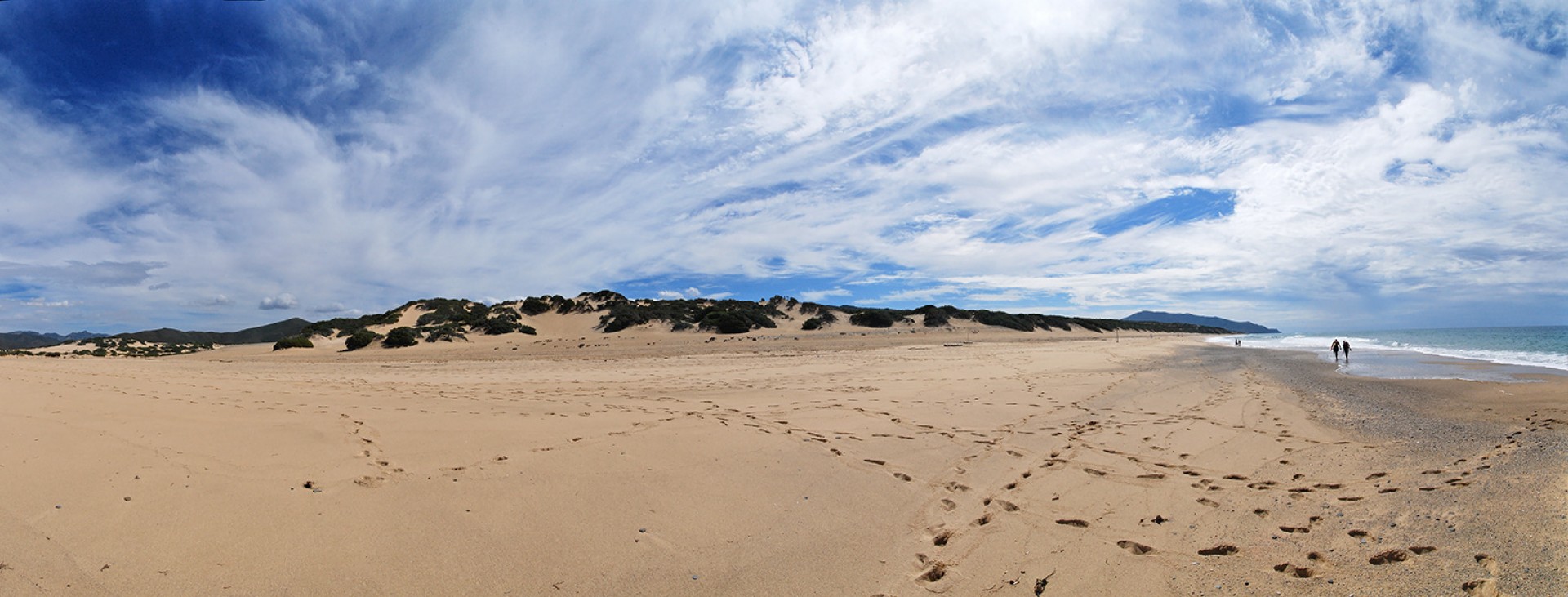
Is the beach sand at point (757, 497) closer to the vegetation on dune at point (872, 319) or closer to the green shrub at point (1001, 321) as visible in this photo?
the vegetation on dune at point (872, 319)

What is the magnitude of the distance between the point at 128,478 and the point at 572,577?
3654mm

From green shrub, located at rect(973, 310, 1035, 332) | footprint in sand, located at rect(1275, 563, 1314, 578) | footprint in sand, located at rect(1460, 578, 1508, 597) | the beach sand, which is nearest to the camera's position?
footprint in sand, located at rect(1460, 578, 1508, 597)

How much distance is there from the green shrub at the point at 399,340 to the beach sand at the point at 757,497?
60.1 feet

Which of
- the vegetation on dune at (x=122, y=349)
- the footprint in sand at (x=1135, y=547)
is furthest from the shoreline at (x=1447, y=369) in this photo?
the vegetation on dune at (x=122, y=349)

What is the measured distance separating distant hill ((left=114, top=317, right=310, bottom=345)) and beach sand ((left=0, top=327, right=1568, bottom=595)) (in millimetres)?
38392

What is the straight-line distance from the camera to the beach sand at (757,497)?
3.25 m

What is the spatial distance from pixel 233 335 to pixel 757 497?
58.7 metres

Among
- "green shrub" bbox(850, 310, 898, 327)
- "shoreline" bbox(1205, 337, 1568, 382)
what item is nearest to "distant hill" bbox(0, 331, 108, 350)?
"green shrub" bbox(850, 310, 898, 327)

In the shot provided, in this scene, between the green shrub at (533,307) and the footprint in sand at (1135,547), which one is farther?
the green shrub at (533,307)

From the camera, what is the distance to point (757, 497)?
183 inches

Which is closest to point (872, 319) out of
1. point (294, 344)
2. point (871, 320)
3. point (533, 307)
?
point (871, 320)

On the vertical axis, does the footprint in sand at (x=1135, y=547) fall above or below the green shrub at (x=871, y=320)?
below

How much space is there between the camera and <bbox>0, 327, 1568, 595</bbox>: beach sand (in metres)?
3.25

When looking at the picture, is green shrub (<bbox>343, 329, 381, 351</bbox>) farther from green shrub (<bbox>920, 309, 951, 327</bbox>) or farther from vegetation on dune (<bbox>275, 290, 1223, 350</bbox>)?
green shrub (<bbox>920, 309, 951, 327</bbox>)
